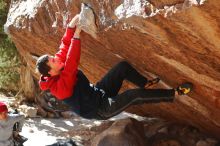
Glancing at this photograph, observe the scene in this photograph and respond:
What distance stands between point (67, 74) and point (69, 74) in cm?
2

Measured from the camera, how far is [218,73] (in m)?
5.11

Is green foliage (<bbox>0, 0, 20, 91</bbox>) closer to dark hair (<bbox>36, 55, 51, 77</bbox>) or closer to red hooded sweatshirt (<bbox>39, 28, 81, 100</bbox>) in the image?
red hooded sweatshirt (<bbox>39, 28, 81, 100</bbox>)

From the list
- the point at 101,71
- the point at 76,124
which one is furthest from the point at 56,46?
the point at 76,124

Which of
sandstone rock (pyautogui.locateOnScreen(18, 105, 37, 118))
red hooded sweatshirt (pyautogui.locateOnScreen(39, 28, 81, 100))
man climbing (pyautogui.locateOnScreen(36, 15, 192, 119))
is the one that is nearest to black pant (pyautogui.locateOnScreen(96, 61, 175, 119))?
man climbing (pyautogui.locateOnScreen(36, 15, 192, 119))

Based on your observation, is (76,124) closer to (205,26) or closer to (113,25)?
(113,25)

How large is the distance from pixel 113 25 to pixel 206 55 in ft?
3.93

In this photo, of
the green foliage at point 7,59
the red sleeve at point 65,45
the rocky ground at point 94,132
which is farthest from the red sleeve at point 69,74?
the green foliage at point 7,59

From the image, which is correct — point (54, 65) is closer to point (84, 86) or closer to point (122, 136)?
point (84, 86)

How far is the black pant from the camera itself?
18.1ft

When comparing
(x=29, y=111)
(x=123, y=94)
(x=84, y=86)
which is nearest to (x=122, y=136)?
(x=123, y=94)

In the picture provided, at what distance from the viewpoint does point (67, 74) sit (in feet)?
16.7

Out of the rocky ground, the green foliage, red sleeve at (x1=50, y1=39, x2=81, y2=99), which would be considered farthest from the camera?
the green foliage

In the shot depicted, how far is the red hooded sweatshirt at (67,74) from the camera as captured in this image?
507 centimetres

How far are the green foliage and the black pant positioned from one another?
21.6 ft
